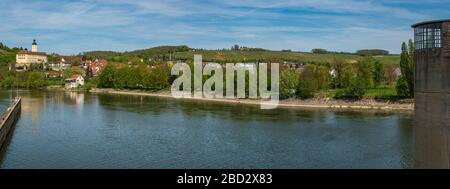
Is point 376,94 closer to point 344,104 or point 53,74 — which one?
point 344,104

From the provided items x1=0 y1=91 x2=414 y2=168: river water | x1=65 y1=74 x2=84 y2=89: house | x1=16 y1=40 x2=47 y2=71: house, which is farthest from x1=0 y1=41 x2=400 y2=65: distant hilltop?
x1=0 y1=91 x2=414 y2=168: river water

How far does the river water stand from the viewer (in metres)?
17.1

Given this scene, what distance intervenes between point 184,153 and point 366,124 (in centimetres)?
1387

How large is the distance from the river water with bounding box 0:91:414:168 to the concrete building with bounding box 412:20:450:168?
8061 millimetres

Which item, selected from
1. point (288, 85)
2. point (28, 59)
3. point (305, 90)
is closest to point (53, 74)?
point (28, 59)

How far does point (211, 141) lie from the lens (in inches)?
863

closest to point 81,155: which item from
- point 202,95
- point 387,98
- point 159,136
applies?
point 159,136

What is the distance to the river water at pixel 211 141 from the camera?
1711 centimetres

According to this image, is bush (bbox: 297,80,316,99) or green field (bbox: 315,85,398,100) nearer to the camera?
green field (bbox: 315,85,398,100)

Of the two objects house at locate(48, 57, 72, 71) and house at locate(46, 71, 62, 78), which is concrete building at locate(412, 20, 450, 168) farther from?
house at locate(48, 57, 72, 71)

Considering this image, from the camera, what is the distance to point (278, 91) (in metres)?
49.8

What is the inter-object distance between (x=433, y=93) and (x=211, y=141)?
1453cm
